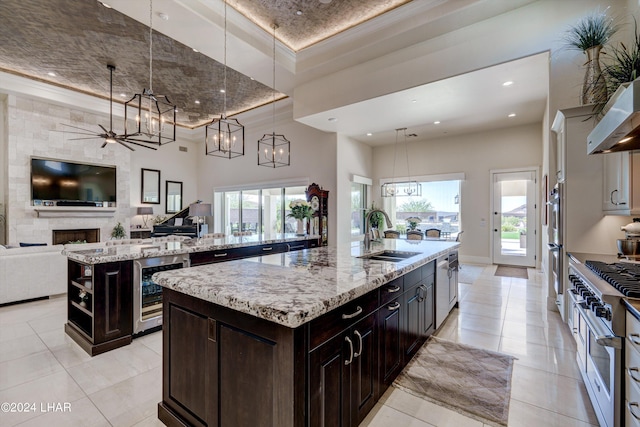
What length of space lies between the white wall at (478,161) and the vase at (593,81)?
4451 millimetres

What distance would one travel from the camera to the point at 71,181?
7.07m

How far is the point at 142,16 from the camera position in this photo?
3637mm

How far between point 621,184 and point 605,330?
1690mm

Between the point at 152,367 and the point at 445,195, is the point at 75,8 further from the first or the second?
the point at 445,195

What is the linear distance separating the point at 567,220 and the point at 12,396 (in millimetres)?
5183

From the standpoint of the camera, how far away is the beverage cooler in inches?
113

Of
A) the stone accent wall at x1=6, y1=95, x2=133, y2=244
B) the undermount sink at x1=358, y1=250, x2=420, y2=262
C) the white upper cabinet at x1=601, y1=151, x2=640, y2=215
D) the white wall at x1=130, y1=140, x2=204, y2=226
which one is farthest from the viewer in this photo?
the white wall at x1=130, y1=140, x2=204, y2=226

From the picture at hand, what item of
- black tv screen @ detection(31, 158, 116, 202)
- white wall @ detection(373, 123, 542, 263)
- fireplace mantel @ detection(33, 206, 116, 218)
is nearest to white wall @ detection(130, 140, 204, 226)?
black tv screen @ detection(31, 158, 116, 202)

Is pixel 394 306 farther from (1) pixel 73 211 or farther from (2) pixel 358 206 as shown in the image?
(1) pixel 73 211

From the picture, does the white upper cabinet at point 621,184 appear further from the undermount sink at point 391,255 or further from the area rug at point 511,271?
the area rug at point 511,271

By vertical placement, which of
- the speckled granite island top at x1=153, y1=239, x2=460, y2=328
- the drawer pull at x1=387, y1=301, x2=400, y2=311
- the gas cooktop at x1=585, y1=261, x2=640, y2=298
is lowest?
the drawer pull at x1=387, y1=301, x2=400, y2=311

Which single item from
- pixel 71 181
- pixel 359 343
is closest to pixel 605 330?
pixel 359 343

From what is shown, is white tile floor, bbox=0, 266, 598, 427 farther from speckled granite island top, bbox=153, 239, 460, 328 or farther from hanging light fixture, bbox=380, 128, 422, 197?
hanging light fixture, bbox=380, 128, 422, 197

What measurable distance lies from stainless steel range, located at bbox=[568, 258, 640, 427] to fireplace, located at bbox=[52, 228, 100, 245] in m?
9.54
